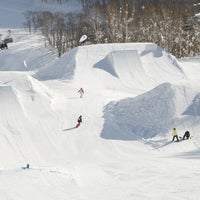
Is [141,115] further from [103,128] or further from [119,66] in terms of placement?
[119,66]

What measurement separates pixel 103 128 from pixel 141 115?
2865 mm

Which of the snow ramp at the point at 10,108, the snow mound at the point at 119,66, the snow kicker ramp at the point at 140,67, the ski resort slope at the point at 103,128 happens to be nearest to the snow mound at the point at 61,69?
the snow mound at the point at 119,66

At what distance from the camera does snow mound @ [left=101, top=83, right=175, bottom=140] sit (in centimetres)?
2720

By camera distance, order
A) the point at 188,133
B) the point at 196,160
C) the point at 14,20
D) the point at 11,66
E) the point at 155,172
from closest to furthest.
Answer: the point at 155,172 < the point at 196,160 < the point at 188,133 < the point at 11,66 < the point at 14,20

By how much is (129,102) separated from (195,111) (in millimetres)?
4439

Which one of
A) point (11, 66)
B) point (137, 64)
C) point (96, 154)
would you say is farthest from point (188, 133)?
point (11, 66)

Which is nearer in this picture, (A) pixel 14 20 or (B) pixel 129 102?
(B) pixel 129 102

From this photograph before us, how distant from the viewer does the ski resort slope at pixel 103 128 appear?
52.7 feet

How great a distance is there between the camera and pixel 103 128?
90.3 ft

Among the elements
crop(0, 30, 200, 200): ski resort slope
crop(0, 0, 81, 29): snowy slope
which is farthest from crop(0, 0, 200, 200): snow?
crop(0, 0, 81, 29): snowy slope

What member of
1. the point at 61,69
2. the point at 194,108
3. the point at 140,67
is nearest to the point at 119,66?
the point at 140,67

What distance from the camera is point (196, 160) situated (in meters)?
21.2

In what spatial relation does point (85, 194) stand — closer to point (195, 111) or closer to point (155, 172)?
point (155, 172)

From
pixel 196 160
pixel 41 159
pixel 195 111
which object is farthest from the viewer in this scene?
pixel 195 111
